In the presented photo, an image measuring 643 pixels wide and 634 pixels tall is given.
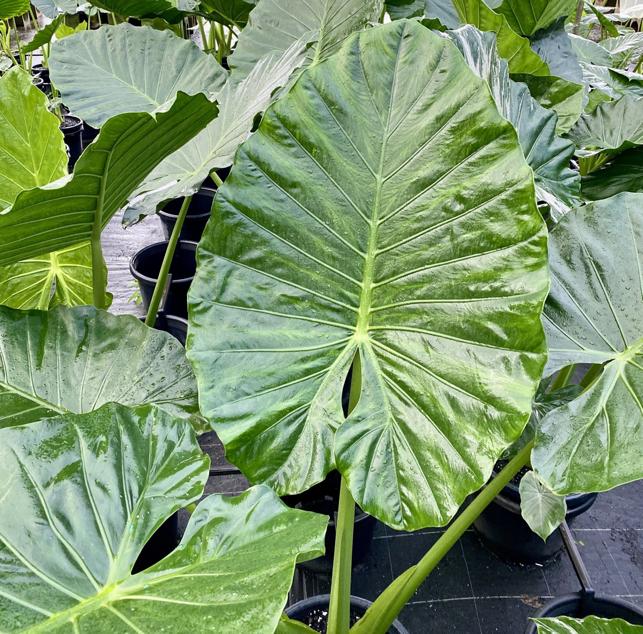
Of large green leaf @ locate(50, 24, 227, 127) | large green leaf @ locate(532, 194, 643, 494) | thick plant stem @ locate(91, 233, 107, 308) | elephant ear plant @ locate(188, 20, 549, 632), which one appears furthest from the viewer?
large green leaf @ locate(50, 24, 227, 127)

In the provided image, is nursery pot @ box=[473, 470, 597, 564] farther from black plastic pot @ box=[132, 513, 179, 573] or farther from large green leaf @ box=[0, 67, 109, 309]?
large green leaf @ box=[0, 67, 109, 309]

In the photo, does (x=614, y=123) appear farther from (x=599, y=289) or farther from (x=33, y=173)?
(x=33, y=173)

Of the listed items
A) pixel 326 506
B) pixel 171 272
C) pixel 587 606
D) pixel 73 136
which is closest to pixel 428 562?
pixel 587 606

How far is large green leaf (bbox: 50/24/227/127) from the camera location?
142cm

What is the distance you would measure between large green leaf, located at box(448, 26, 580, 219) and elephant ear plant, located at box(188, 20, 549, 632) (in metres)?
0.25

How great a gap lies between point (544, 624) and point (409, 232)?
561mm

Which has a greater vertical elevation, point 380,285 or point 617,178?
point 380,285

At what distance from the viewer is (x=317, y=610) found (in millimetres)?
1082

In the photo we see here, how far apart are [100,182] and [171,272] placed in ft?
4.82

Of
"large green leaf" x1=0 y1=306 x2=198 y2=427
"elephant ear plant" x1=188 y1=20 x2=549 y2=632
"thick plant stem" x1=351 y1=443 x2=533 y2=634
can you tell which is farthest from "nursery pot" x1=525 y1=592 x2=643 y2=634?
"large green leaf" x1=0 y1=306 x2=198 y2=427

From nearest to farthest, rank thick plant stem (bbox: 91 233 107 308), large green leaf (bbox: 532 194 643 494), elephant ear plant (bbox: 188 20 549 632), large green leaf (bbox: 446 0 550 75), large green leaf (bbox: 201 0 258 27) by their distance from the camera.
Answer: elephant ear plant (bbox: 188 20 549 632) < large green leaf (bbox: 532 194 643 494) < thick plant stem (bbox: 91 233 107 308) < large green leaf (bbox: 446 0 550 75) < large green leaf (bbox: 201 0 258 27)

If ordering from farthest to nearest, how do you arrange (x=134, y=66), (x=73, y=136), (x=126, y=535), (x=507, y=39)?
(x=73, y=136)
(x=134, y=66)
(x=507, y=39)
(x=126, y=535)

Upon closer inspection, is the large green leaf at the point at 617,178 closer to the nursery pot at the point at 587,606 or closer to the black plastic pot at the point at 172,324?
the nursery pot at the point at 587,606

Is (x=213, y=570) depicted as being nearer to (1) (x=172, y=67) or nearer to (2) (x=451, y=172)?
(2) (x=451, y=172)
